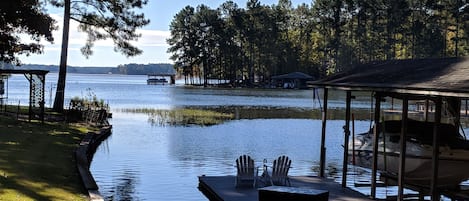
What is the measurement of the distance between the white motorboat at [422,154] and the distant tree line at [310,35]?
73.9 metres

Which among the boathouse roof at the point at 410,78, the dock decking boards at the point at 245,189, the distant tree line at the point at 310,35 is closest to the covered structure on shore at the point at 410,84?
the boathouse roof at the point at 410,78

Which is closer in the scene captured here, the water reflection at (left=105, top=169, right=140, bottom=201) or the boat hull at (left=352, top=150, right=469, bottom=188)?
the boat hull at (left=352, top=150, right=469, bottom=188)

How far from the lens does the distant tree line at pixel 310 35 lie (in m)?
86.8

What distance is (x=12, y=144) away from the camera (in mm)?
17562

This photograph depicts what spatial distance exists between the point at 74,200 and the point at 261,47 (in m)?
89.1

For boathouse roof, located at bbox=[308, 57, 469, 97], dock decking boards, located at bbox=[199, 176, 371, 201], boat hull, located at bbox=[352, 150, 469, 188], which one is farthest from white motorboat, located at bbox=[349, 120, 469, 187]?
boathouse roof, located at bbox=[308, 57, 469, 97]

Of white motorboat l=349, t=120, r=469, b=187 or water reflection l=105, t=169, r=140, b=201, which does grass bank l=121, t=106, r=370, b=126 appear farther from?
white motorboat l=349, t=120, r=469, b=187

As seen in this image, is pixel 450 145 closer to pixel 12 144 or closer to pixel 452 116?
pixel 452 116

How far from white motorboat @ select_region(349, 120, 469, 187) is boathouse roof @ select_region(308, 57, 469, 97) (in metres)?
1.37

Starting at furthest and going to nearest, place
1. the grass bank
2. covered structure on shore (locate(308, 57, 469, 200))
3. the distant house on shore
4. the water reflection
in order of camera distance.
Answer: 1. the distant house on shore
2. the grass bank
3. the water reflection
4. covered structure on shore (locate(308, 57, 469, 200))

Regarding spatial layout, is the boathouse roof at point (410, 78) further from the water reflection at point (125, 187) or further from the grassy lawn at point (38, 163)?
the grassy lawn at point (38, 163)

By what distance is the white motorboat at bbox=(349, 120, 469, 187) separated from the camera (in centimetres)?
1216

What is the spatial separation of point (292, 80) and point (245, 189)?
85.0 metres

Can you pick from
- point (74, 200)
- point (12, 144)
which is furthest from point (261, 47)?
point (74, 200)
